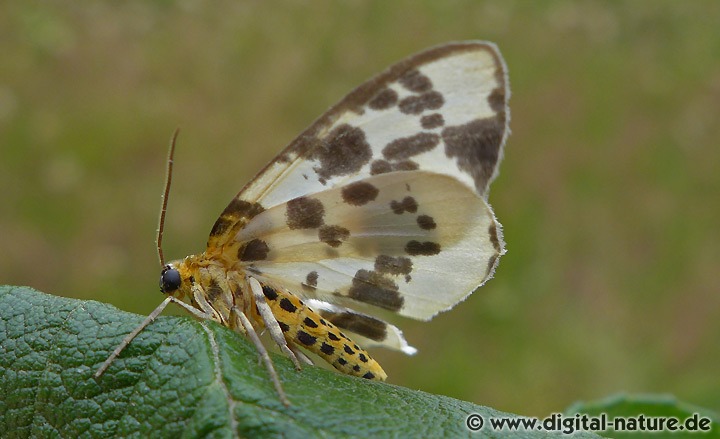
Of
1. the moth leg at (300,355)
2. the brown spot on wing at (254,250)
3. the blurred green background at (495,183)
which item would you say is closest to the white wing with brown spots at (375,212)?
the brown spot on wing at (254,250)

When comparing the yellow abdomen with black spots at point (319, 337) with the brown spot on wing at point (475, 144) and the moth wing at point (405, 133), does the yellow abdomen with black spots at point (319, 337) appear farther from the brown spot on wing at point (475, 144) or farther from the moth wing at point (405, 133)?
the brown spot on wing at point (475, 144)

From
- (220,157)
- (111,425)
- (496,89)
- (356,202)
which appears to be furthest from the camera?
(220,157)

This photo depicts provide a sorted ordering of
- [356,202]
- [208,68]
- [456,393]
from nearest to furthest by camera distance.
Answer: [356,202]
[456,393]
[208,68]

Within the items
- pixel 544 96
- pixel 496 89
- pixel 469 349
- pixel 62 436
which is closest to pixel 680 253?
pixel 544 96

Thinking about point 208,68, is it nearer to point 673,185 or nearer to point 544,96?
point 544,96

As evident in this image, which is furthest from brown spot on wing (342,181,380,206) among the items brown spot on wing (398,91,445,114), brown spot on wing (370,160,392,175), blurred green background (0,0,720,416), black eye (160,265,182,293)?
blurred green background (0,0,720,416)

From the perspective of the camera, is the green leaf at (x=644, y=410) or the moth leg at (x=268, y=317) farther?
the green leaf at (x=644, y=410)
